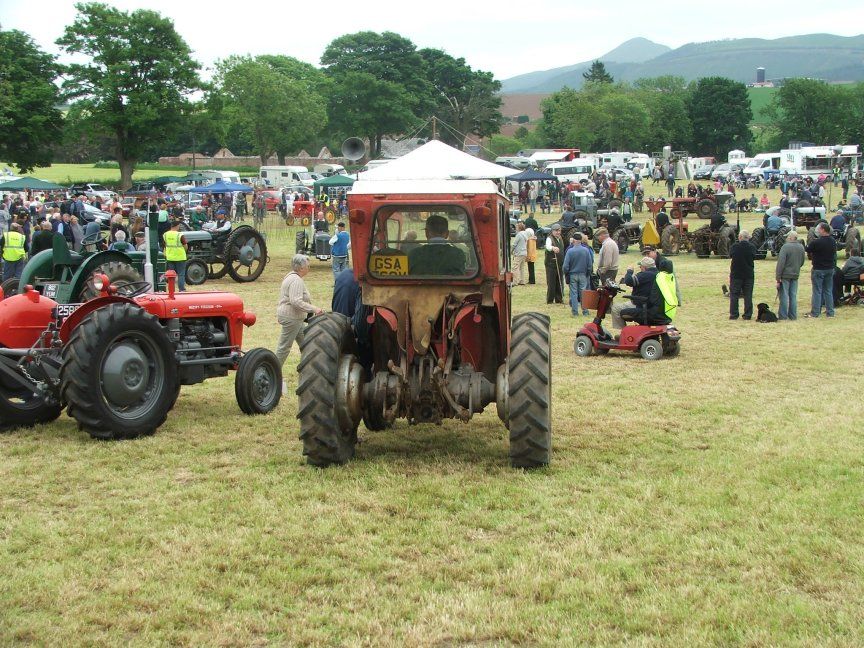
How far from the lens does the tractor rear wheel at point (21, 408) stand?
8.50 metres

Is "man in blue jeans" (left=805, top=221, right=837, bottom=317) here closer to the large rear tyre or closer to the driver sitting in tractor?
the driver sitting in tractor

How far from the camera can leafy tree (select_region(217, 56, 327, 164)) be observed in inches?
2820

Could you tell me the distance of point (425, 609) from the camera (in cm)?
470

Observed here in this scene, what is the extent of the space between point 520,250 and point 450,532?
14.6 metres

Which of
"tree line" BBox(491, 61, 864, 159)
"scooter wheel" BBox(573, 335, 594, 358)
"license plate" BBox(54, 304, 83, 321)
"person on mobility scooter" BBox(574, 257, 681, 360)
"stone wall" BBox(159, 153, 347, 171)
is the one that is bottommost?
"scooter wheel" BBox(573, 335, 594, 358)

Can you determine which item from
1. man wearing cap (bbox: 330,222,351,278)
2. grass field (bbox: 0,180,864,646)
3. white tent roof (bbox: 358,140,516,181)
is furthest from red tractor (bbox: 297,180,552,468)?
man wearing cap (bbox: 330,222,351,278)

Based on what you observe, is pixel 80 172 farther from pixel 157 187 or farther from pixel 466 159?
pixel 466 159

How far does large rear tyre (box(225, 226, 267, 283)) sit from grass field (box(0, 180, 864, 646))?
1218 cm

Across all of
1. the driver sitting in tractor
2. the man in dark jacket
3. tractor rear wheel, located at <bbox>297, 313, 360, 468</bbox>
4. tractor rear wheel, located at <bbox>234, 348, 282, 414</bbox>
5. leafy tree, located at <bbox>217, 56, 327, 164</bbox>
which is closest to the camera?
tractor rear wheel, located at <bbox>297, 313, 360, 468</bbox>

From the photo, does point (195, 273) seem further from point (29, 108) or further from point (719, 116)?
point (719, 116)

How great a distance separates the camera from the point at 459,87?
91875 millimetres

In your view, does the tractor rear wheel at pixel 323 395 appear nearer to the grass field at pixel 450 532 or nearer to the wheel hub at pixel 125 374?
the grass field at pixel 450 532

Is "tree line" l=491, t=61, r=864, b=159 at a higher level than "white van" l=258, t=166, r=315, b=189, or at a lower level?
higher

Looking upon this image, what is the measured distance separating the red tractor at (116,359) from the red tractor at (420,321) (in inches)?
70.3
